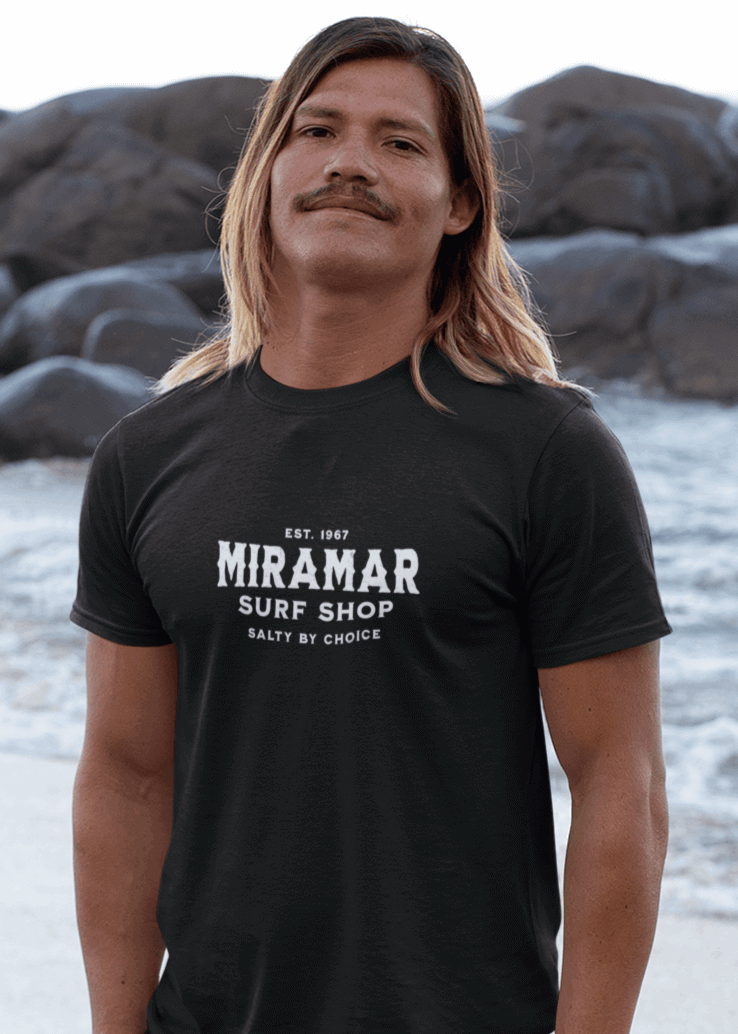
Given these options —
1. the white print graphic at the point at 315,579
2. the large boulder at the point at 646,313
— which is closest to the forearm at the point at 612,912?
the white print graphic at the point at 315,579

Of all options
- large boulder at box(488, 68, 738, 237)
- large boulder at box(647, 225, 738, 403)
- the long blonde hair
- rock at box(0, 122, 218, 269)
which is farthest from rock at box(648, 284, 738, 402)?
the long blonde hair

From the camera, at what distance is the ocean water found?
Result: 4.70m

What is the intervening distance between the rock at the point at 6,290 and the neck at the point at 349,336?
15730mm

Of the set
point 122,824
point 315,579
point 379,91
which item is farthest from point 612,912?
point 379,91

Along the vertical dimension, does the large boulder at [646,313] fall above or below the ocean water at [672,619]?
above

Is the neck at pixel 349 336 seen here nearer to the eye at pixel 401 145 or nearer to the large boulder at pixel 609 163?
the eye at pixel 401 145

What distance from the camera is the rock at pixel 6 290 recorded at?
641 inches

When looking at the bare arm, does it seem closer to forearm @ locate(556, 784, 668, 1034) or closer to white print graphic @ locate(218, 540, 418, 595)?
white print graphic @ locate(218, 540, 418, 595)

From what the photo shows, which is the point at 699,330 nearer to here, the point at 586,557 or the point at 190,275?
the point at 190,275

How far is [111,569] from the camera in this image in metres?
1.34

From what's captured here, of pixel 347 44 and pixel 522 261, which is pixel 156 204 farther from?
pixel 347 44

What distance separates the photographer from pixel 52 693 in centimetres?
634

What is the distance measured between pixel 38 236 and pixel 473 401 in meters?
17.8

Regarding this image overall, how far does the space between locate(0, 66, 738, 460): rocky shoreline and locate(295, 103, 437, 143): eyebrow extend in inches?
492
